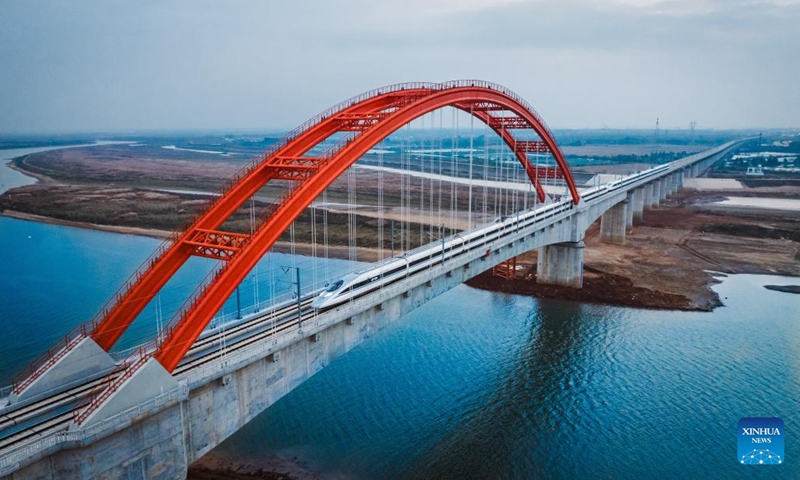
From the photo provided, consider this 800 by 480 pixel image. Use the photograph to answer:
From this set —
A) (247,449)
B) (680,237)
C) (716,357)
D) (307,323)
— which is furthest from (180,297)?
(680,237)

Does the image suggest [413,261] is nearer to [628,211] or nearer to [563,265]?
[563,265]

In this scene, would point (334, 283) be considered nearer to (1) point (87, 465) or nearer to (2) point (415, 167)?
(1) point (87, 465)

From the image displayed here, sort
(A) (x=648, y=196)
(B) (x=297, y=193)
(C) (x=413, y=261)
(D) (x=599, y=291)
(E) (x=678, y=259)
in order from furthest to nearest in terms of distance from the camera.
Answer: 1. (A) (x=648, y=196)
2. (E) (x=678, y=259)
3. (D) (x=599, y=291)
4. (C) (x=413, y=261)
5. (B) (x=297, y=193)

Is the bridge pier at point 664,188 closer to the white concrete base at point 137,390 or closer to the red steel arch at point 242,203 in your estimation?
the red steel arch at point 242,203

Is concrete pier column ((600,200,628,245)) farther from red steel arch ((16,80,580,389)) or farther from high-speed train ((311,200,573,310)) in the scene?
red steel arch ((16,80,580,389))

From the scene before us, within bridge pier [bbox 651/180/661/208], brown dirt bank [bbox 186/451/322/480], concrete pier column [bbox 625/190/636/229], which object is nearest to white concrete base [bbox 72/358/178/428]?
brown dirt bank [bbox 186/451/322/480]

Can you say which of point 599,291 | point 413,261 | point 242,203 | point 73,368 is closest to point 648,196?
point 599,291

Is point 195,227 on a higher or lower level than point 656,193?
higher
